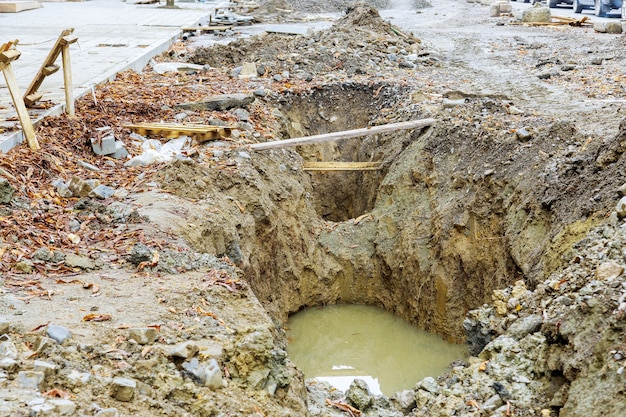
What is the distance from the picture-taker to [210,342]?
4629 millimetres

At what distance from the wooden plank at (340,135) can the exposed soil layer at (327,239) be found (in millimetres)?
186

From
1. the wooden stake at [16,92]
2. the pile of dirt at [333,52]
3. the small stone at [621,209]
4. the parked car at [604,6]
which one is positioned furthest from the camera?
the parked car at [604,6]

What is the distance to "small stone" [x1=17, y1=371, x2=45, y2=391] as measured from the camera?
3.51 metres

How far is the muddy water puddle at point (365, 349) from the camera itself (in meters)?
8.52

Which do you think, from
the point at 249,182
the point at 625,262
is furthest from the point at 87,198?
the point at 625,262

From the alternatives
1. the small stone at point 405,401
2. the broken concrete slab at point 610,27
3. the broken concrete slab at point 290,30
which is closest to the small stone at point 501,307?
the small stone at point 405,401

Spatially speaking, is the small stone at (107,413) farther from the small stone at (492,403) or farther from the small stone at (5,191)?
the small stone at (5,191)

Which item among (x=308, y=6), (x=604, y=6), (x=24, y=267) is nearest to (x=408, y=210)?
(x=24, y=267)

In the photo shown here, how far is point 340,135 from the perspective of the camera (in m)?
9.48

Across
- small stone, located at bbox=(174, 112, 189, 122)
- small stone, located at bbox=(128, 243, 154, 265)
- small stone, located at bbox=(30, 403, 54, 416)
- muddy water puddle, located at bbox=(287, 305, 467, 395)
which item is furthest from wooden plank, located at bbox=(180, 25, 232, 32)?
small stone, located at bbox=(30, 403, 54, 416)

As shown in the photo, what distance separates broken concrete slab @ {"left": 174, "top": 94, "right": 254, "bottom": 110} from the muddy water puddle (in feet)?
10.7

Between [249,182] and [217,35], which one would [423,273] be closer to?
[249,182]

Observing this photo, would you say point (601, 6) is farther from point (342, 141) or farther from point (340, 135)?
point (340, 135)

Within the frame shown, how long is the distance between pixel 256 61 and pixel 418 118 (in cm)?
470
